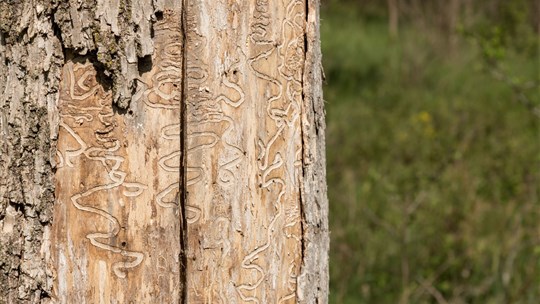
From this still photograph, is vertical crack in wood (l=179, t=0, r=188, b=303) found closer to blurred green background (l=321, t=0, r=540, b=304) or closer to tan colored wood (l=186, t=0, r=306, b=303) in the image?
tan colored wood (l=186, t=0, r=306, b=303)

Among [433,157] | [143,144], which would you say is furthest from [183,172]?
[433,157]

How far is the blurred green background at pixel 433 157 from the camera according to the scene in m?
3.79

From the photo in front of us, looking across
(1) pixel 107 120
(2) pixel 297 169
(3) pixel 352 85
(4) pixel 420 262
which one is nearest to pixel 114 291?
(1) pixel 107 120

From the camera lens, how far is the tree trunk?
154cm

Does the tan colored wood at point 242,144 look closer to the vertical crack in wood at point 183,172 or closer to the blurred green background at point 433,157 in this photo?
the vertical crack in wood at point 183,172

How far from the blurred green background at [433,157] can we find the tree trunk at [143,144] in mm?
1876

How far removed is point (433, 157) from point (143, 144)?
3720mm

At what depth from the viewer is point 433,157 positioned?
5090 millimetres

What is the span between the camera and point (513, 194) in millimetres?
4637

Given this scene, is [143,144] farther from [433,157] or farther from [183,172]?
[433,157]

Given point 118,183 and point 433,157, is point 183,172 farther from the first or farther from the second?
point 433,157

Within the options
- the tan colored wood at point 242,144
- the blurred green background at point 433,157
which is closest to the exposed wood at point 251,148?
the tan colored wood at point 242,144

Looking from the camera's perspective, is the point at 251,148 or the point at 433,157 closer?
the point at 251,148

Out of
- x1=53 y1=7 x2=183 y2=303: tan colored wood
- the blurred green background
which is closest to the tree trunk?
x1=53 y1=7 x2=183 y2=303: tan colored wood
